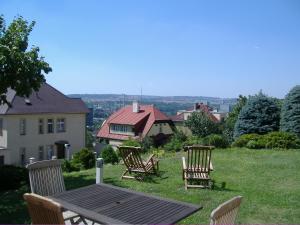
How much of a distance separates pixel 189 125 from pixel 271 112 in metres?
13.6

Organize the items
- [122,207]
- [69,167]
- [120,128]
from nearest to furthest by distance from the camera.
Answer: [122,207]
[69,167]
[120,128]

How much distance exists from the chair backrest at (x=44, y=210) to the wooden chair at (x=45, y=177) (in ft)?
5.98

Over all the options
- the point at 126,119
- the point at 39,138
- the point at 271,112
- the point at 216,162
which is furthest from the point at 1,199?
the point at 126,119

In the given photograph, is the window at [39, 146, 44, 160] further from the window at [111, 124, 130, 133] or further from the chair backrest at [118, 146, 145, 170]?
the chair backrest at [118, 146, 145, 170]

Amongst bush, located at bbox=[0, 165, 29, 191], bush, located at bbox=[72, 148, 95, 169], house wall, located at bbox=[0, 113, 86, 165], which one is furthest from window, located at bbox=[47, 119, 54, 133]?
bush, located at bbox=[0, 165, 29, 191]

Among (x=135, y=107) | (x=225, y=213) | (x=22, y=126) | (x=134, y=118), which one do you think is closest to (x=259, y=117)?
(x=225, y=213)

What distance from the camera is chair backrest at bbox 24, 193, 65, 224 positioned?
3.53 metres

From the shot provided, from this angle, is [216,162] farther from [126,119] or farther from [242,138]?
[126,119]

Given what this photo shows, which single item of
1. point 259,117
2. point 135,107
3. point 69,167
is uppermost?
point 135,107

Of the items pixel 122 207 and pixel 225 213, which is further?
pixel 122 207

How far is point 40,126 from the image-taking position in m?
34.7

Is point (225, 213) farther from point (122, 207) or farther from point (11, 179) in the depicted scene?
point (11, 179)

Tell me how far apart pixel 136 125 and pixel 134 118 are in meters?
1.60

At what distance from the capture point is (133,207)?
445 centimetres
